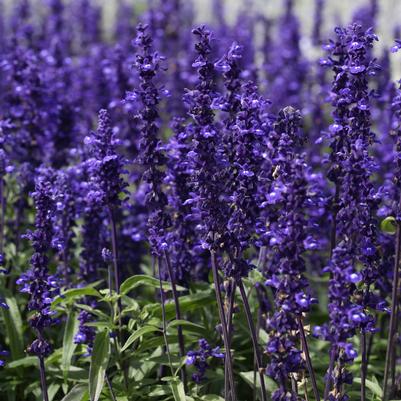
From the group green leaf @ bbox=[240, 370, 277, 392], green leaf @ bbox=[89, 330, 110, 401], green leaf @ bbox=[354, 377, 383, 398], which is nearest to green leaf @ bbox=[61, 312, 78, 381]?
green leaf @ bbox=[89, 330, 110, 401]

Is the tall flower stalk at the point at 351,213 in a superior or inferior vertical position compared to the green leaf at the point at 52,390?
superior

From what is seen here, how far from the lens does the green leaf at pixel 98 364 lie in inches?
262

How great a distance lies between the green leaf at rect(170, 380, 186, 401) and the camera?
21.8ft

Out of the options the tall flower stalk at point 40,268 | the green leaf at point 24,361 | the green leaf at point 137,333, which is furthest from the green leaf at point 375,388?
the green leaf at point 24,361

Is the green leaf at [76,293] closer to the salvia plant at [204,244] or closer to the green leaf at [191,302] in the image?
the salvia plant at [204,244]

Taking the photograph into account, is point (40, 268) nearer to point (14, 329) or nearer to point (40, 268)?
point (40, 268)

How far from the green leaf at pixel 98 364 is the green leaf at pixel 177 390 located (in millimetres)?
567

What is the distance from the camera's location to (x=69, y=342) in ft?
24.7

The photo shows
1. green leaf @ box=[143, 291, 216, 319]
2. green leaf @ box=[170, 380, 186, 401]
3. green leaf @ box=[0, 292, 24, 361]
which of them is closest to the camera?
green leaf @ box=[170, 380, 186, 401]

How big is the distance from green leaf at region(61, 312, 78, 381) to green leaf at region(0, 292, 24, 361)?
63 cm

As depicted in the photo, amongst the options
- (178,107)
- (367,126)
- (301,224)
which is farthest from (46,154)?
(301,224)

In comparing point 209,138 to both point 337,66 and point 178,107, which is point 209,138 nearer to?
point 337,66

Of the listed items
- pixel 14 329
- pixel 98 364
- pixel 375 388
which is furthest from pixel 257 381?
pixel 14 329

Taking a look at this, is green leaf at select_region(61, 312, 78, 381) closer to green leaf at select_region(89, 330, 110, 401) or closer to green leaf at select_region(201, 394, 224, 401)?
Result: green leaf at select_region(89, 330, 110, 401)
